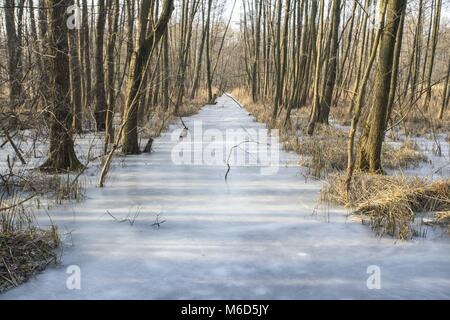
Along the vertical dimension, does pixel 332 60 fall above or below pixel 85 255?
above

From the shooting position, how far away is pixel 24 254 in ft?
10.2

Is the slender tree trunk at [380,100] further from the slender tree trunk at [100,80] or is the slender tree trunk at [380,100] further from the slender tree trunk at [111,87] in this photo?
the slender tree trunk at [100,80]

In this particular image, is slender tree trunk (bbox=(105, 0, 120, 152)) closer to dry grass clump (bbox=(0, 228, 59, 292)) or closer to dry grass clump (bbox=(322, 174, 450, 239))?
dry grass clump (bbox=(0, 228, 59, 292))

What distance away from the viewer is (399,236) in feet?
12.5

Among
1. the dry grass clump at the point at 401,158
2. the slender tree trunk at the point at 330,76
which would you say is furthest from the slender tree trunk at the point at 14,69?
the slender tree trunk at the point at 330,76

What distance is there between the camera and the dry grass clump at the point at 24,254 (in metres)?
2.85

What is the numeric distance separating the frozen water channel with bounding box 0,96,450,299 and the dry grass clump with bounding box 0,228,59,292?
0.09m

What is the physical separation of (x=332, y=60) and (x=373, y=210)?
7.72m

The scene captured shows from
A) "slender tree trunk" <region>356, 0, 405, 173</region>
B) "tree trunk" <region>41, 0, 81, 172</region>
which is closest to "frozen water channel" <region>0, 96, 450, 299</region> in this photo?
"tree trunk" <region>41, 0, 81, 172</region>

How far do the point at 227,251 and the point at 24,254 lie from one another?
1532 mm

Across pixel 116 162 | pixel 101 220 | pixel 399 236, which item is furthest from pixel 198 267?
pixel 116 162

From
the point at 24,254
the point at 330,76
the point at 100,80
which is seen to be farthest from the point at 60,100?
the point at 330,76
